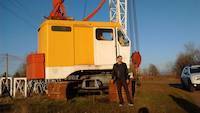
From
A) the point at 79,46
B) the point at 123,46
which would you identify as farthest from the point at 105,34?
the point at 79,46

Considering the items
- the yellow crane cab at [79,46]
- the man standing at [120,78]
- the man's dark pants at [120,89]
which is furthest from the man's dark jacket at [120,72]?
the yellow crane cab at [79,46]

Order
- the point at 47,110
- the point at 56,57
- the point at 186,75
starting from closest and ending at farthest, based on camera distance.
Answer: the point at 47,110 → the point at 56,57 → the point at 186,75

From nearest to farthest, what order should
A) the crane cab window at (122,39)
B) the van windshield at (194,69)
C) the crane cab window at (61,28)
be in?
1. the crane cab window at (61,28)
2. the crane cab window at (122,39)
3. the van windshield at (194,69)

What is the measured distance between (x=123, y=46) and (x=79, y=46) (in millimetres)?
1970

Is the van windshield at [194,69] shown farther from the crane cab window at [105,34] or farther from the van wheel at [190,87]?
the crane cab window at [105,34]

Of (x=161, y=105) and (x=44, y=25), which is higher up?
(x=44, y=25)

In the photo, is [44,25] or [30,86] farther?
[30,86]

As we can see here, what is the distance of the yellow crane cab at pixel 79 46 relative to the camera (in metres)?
14.1

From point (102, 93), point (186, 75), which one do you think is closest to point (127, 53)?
point (102, 93)

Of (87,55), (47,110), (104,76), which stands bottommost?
(47,110)

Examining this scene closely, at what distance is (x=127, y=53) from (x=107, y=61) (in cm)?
99

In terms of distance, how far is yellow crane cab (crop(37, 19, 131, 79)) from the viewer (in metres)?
14.1

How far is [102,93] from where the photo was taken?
14.9 m

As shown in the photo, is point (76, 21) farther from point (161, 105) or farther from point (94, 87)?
point (161, 105)
